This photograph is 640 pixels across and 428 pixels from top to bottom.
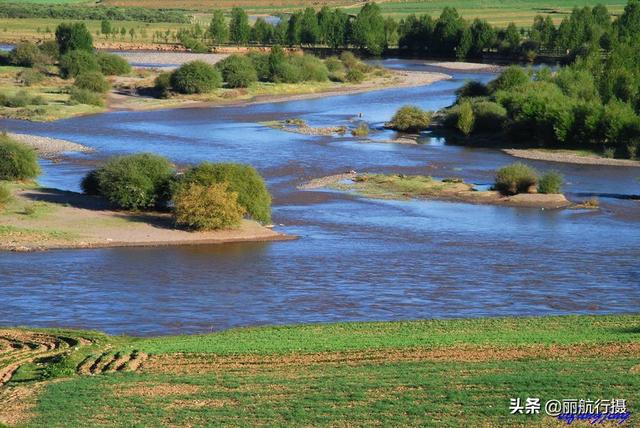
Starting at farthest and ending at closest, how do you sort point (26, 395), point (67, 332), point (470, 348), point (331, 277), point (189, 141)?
point (189, 141) → point (331, 277) → point (67, 332) → point (470, 348) → point (26, 395)

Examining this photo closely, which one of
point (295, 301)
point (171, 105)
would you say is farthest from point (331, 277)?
point (171, 105)

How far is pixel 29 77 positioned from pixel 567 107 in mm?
39983

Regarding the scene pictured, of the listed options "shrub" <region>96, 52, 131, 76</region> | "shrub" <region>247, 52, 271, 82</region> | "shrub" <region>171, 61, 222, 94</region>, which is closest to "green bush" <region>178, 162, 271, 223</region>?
"shrub" <region>171, 61, 222, 94</region>

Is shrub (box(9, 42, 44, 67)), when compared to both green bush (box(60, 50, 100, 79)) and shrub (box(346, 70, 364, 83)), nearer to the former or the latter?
green bush (box(60, 50, 100, 79))

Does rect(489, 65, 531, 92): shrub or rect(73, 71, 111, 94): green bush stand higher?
rect(489, 65, 531, 92): shrub

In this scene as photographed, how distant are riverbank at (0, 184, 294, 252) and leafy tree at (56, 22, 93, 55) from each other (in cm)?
5443

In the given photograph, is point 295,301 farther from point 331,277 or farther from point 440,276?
point 440,276

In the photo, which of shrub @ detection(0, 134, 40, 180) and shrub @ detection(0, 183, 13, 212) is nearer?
shrub @ detection(0, 183, 13, 212)

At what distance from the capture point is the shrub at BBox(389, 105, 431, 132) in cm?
6581

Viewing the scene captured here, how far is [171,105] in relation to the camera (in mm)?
77250

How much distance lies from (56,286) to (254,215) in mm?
10139

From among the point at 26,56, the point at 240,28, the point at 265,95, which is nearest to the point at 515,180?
the point at 265,95

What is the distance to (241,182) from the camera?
131ft

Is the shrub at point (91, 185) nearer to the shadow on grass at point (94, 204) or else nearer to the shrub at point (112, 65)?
the shadow on grass at point (94, 204)
